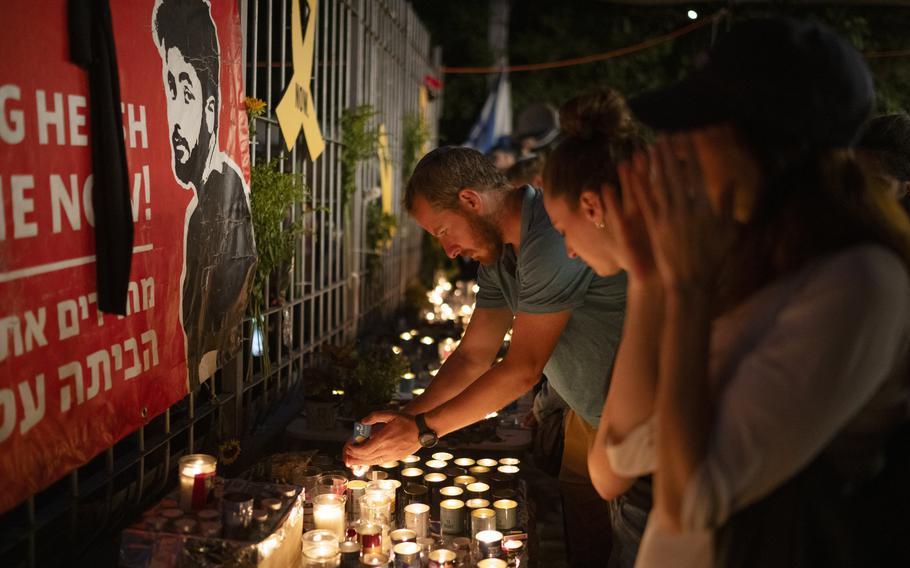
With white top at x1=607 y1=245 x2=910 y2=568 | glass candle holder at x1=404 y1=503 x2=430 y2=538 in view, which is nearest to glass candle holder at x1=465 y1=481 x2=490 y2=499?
glass candle holder at x1=404 y1=503 x2=430 y2=538

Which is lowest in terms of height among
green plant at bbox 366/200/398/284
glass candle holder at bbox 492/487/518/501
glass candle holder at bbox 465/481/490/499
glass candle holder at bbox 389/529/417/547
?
glass candle holder at bbox 465/481/490/499

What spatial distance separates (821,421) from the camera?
1.17 meters

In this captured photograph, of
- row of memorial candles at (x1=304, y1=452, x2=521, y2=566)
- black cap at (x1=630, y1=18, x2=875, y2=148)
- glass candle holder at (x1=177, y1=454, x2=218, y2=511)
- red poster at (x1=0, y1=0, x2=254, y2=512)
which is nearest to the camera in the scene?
black cap at (x1=630, y1=18, x2=875, y2=148)

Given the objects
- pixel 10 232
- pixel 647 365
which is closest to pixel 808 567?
pixel 647 365

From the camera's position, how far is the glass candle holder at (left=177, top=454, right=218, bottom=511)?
2135 millimetres

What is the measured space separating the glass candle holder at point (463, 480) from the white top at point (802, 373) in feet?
6.24

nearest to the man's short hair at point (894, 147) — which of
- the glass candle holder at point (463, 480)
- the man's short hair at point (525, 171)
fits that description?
the glass candle holder at point (463, 480)

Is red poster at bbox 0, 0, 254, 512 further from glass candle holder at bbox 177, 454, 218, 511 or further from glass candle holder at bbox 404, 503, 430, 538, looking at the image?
glass candle holder at bbox 404, 503, 430, 538

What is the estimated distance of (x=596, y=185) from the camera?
1918 millimetres

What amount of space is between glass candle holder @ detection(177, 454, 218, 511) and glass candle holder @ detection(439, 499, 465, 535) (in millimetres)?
874

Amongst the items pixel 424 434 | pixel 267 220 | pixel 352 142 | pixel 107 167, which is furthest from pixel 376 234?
pixel 107 167

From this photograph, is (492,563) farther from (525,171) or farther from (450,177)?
(525,171)

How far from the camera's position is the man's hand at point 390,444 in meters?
2.70

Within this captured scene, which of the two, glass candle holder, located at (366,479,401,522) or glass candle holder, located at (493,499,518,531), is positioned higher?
glass candle holder, located at (366,479,401,522)
